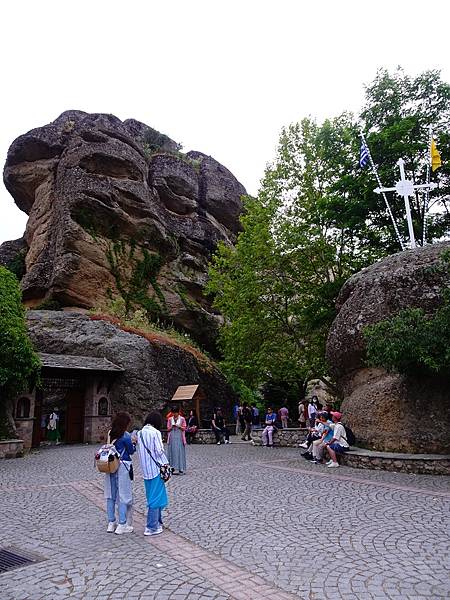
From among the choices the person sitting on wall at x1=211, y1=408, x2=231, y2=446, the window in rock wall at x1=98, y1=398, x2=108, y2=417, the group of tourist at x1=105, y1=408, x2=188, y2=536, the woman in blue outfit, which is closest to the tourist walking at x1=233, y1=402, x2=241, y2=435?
the person sitting on wall at x1=211, y1=408, x2=231, y2=446

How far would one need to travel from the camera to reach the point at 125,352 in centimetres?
2269

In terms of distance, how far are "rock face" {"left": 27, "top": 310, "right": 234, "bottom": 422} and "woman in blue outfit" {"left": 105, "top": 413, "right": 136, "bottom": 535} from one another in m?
15.9

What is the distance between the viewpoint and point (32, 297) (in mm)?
29375

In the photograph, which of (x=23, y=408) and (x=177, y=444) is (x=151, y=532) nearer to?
(x=177, y=444)

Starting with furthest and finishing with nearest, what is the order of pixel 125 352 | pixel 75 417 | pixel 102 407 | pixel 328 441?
pixel 125 352 < pixel 102 407 < pixel 75 417 < pixel 328 441

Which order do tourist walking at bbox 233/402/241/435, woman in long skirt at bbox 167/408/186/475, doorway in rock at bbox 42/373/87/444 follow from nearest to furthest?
1. woman in long skirt at bbox 167/408/186/475
2. doorway in rock at bbox 42/373/87/444
3. tourist walking at bbox 233/402/241/435

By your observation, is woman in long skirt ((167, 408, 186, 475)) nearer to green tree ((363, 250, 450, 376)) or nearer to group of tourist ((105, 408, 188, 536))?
group of tourist ((105, 408, 188, 536))

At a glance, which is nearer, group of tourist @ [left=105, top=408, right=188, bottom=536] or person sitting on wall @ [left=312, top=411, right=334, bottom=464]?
group of tourist @ [left=105, top=408, right=188, bottom=536]

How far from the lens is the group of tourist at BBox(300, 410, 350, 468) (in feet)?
41.1

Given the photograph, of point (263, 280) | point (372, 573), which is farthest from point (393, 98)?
point (372, 573)

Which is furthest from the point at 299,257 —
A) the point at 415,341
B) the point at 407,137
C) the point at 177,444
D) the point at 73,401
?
the point at 73,401

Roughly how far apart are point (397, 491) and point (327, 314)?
35.4ft

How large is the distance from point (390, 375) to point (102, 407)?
14.3 meters

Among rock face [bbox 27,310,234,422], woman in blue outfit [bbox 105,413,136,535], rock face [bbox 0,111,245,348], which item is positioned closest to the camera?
woman in blue outfit [bbox 105,413,136,535]
